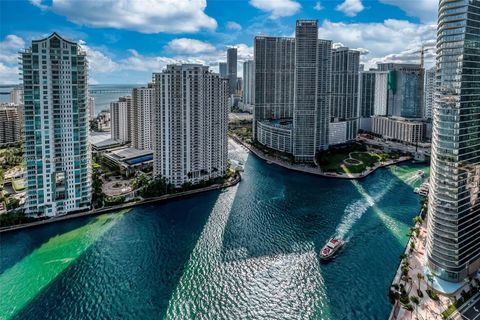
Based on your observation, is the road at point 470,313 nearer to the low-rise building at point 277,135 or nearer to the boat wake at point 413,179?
the boat wake at point 413,179

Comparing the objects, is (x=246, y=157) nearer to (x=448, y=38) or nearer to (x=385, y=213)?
(x=385, y=213)

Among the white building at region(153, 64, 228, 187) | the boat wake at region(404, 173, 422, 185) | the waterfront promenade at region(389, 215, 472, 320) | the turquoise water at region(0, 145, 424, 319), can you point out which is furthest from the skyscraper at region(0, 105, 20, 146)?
the waterfront promenade at region(389, 215, 472, 320)

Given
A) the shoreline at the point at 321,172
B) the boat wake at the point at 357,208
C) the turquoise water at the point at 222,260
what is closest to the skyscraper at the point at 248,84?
the shoreline at the point at 321,172

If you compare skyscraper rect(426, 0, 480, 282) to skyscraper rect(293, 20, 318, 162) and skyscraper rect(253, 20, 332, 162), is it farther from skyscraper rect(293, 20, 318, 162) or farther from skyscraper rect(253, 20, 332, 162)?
skyscraper rect(253, 20, 332, 162)

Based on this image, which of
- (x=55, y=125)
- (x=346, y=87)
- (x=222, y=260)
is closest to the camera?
(x=222, y=260)

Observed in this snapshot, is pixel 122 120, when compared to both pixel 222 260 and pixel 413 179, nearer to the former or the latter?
pixel 222 260

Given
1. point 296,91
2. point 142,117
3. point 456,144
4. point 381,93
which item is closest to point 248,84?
point 381,93
